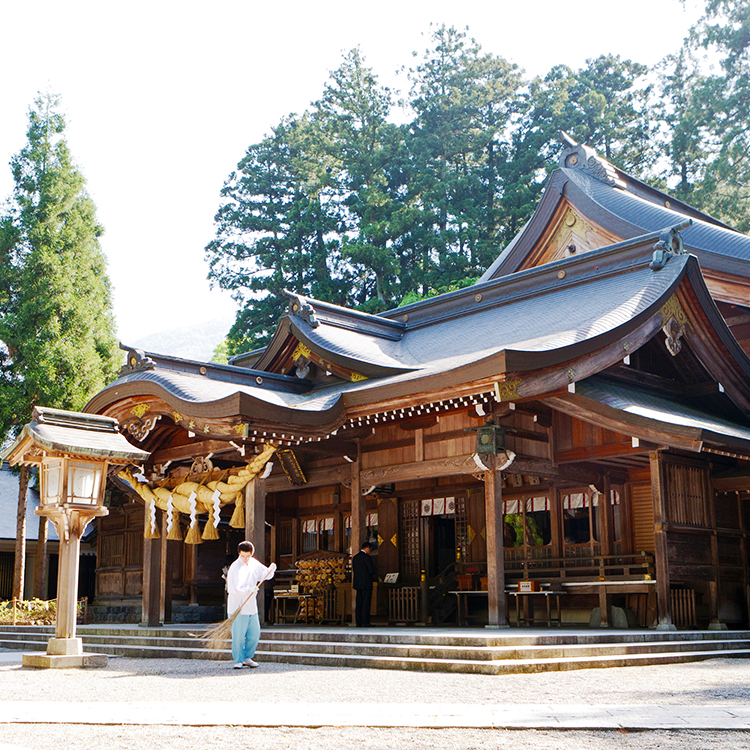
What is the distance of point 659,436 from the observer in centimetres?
1222

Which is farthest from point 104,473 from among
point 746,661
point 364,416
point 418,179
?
point 418,179

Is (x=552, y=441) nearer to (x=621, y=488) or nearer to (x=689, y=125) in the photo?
(x=621, y=488)

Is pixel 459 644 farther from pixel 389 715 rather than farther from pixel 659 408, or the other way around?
pixel 659 408

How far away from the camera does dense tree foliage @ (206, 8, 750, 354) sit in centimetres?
3769

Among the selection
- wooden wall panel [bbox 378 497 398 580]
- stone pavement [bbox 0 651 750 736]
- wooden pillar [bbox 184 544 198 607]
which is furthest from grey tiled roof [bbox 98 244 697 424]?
wooden pillar [bbox 184 544 198 607]

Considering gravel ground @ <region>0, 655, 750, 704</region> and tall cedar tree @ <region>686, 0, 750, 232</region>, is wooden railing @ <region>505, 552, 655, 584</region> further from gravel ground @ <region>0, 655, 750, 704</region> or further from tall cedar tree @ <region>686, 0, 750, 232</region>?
tall cedar tree @ <region>686, 0, 750, 232</region>

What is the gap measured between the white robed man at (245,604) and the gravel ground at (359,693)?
237mm

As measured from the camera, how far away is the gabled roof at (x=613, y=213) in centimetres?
1925

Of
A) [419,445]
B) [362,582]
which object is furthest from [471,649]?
[362,582]

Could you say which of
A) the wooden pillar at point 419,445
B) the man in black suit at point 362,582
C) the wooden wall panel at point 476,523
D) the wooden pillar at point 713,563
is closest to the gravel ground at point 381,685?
the wooden pillar at point 713,563

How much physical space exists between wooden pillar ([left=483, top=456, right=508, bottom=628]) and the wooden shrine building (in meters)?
0.04

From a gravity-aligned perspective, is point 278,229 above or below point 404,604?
above

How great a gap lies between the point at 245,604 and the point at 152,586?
6070mm

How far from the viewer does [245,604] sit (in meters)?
10.1
